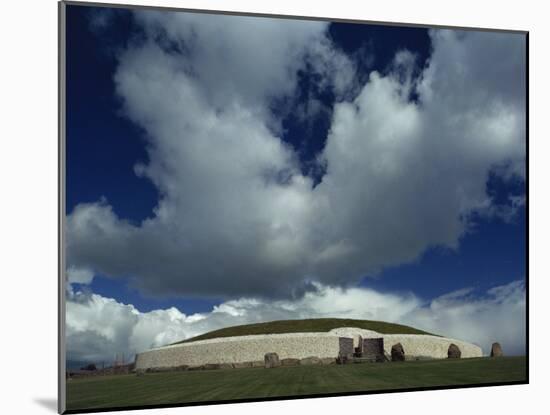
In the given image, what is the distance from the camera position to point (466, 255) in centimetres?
1928

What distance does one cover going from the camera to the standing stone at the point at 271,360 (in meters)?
19.3

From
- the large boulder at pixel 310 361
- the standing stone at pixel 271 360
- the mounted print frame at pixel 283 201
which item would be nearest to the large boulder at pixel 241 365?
the mounted print frame at pixel 283 201

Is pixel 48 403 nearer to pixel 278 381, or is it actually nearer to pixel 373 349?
pixel 278 381

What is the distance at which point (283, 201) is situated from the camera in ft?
58.9

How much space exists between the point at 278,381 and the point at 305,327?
256 centimetres

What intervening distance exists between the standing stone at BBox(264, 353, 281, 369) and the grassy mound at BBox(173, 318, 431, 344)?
2.00 ft

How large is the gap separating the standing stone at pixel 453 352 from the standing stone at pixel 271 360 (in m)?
4.57

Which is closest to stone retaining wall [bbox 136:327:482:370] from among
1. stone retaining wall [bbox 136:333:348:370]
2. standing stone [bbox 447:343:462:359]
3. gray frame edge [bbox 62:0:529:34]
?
stone retaining wall [bbox 136:333:348:370]

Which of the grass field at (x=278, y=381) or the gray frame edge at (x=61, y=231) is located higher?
the gray frame edge at (x=61, y=231)

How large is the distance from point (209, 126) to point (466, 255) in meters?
7.17

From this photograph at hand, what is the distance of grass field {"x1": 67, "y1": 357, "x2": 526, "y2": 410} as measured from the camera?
16062 millimetres

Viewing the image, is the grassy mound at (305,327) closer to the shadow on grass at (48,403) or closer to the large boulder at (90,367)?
the large boulder at (90,367)

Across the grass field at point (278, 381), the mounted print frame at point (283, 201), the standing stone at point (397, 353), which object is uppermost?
the mounted print frame at point (283, 201)

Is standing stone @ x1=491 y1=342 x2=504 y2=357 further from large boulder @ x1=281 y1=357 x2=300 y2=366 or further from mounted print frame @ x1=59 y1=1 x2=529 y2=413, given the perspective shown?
large boulder @ x1=281 y1=357 x2=300 y2=366
